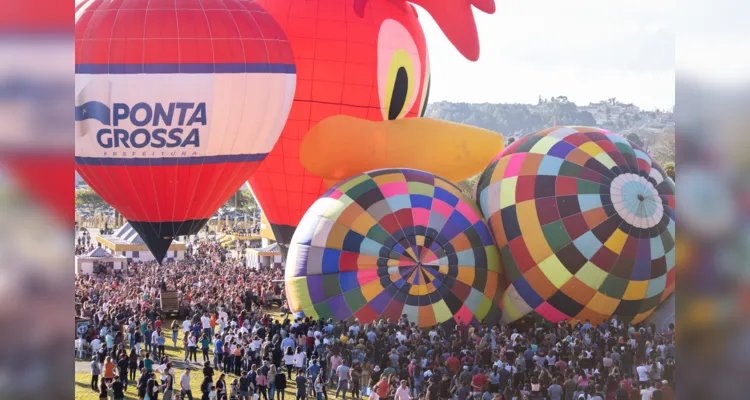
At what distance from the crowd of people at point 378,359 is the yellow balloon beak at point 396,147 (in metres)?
2.87

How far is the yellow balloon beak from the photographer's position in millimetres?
15820

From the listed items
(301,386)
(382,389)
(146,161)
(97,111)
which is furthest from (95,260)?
(382,389)

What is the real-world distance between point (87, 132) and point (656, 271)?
874cm

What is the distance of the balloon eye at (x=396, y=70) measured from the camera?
18.6 meters

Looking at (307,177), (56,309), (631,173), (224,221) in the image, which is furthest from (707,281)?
(224,221)

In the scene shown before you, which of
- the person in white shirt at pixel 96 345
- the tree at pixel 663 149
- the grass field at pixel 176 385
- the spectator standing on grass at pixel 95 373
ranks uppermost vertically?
the tree at pixel 663 149

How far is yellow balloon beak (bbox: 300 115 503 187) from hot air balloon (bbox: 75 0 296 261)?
1234mm

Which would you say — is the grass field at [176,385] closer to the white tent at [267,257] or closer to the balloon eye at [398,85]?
the balloon eye at [398,85]

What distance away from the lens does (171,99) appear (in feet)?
51.1

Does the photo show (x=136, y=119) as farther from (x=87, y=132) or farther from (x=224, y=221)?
(x=224, y=221)

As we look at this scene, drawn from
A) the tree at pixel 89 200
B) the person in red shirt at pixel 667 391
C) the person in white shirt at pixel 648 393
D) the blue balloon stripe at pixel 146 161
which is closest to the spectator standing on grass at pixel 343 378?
the person in white shirt at pixel 648 393

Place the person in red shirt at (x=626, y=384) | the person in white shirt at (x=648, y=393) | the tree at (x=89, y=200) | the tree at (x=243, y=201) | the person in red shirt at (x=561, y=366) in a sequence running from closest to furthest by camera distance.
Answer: the person in white shirt at (x=648, y=393), the person in red shirt at (x=626, y=384), the person in red shirt at (x=561, y=366), the tree at (x=243, y=201), the tree at (x=89, y=200)

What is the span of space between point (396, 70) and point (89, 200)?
226 feet

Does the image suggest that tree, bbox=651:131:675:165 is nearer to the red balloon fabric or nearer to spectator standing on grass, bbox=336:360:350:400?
the red balloon fabric
